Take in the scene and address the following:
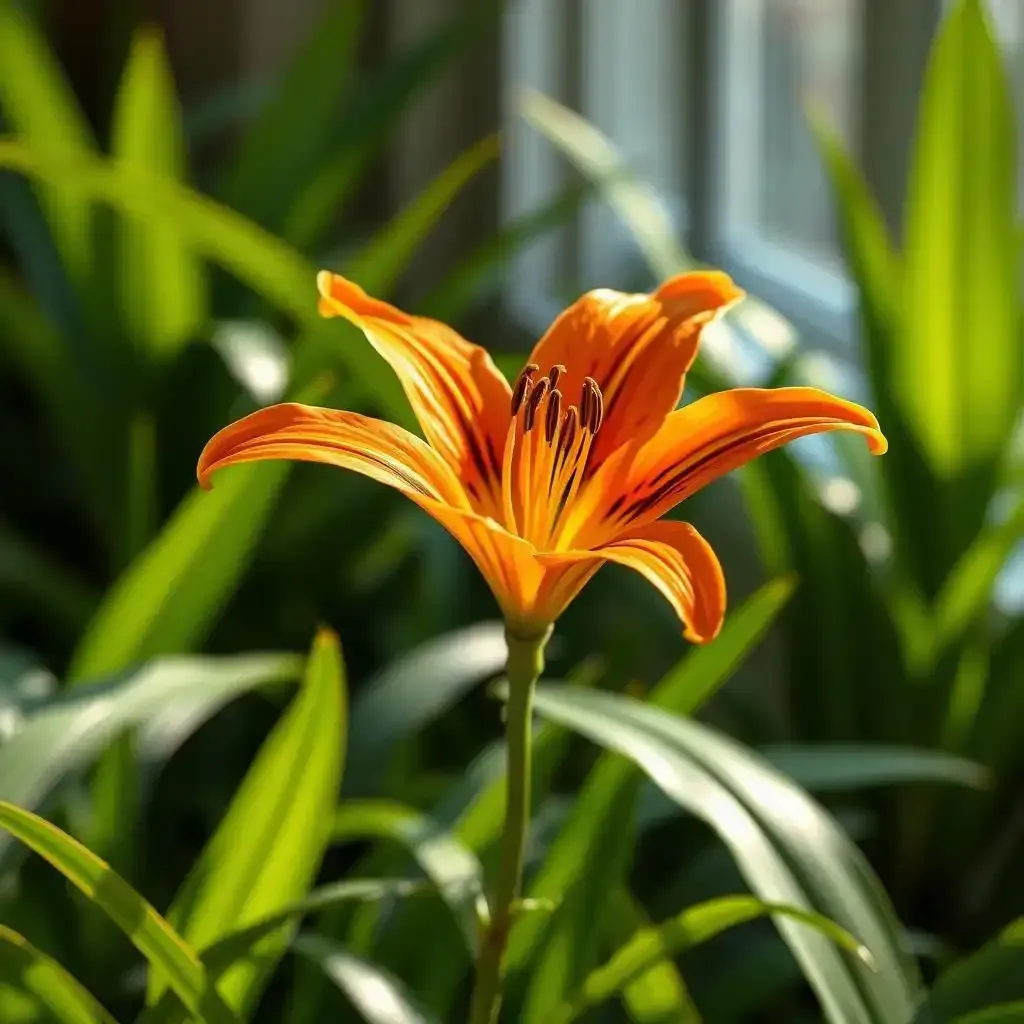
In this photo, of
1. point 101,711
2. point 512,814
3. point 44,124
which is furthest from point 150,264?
point 512,814


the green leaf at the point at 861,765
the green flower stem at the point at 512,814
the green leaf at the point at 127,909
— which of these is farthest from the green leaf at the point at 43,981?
the green leaf at the point at 861,765

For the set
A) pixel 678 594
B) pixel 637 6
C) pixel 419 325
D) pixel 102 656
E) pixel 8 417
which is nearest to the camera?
pixel 678 594

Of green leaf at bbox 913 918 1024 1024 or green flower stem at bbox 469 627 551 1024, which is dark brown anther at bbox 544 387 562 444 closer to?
green flower stem at bbox 469 627 551 1024

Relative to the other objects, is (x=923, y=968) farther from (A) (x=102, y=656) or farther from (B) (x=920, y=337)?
(A) (x=102, y=656)

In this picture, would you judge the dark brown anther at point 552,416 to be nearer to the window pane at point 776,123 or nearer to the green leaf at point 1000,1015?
the green leaf at point 1000,1015

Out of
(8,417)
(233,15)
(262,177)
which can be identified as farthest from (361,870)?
(233,15)

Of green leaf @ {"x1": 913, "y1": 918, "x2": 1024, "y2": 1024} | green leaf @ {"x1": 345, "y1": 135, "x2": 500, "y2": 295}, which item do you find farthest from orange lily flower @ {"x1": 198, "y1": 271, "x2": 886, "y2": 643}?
green leaf @ {"x1": 345, "y1": 135, "x2": 500, "y2": 295}

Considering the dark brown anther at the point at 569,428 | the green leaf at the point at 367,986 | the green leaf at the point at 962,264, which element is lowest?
the green leaf at the point at 367,986
